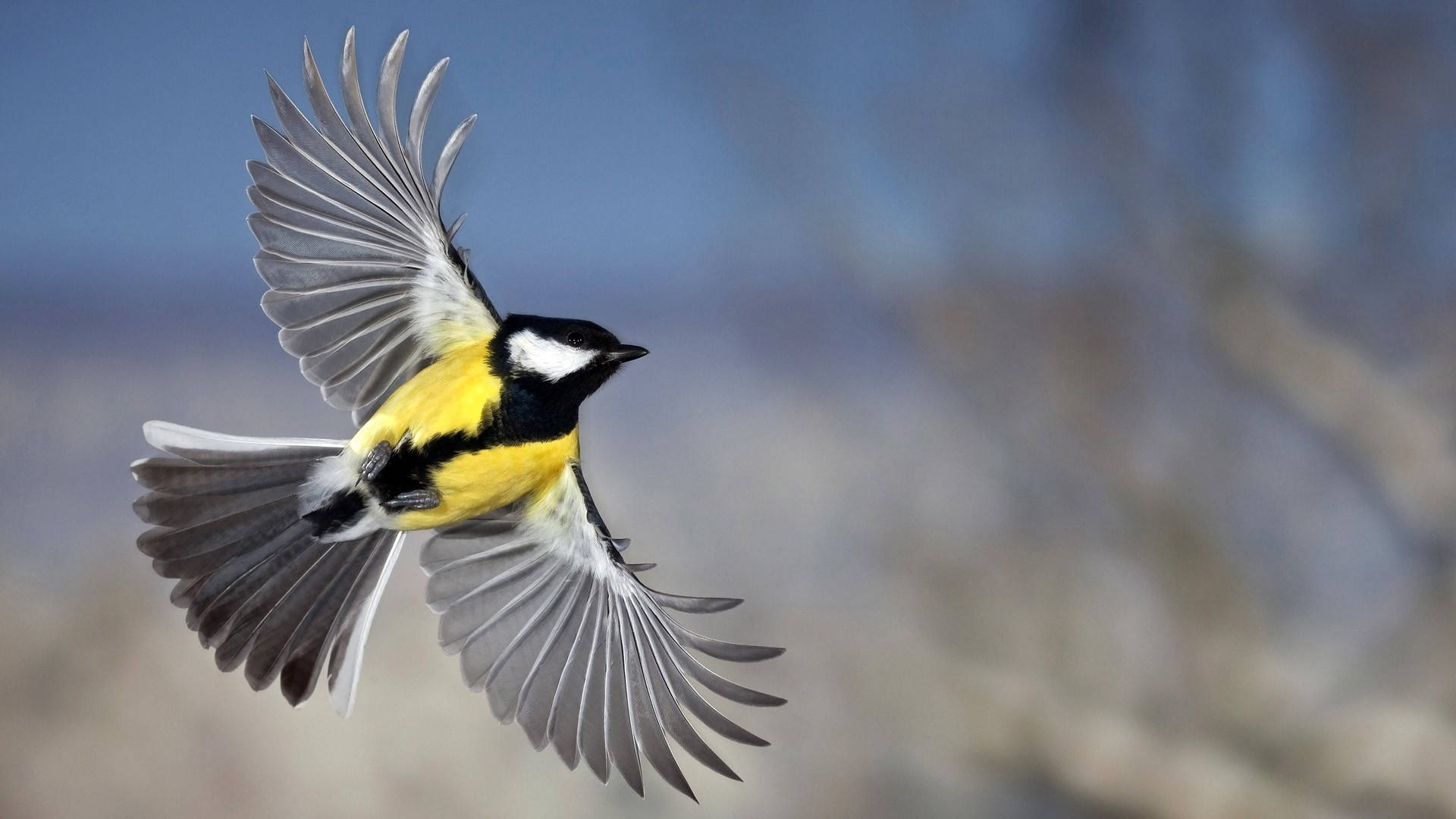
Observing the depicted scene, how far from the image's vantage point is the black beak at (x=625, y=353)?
706mm

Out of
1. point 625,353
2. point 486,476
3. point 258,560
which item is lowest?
point 258,560

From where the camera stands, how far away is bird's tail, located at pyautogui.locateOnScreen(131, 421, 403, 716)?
29.2 inches

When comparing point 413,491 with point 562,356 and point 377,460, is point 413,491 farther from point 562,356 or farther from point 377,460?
point 562,356

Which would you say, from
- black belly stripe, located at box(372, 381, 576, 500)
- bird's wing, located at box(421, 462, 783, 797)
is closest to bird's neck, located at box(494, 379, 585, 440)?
black belly stripe, located at box(372, 381, 576, 500)

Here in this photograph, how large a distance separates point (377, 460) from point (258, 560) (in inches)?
6.0

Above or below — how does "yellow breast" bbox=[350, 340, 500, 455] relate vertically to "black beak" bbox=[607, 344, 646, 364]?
below

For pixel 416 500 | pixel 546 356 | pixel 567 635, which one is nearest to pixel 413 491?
pixel 416 500

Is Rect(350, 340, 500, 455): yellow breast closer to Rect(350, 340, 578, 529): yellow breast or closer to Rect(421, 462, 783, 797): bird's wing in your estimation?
Rect(350, 340, 578, 529): yellow breast

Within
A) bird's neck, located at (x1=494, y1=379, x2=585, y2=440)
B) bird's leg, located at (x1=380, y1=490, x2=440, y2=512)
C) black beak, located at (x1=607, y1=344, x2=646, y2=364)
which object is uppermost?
black beak, located at (x1=607, y1=344, x2=646, y2=364)

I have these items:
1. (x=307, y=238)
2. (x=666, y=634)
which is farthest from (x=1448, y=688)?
(x=307, y=238)

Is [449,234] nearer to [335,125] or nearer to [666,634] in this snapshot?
[335,125]

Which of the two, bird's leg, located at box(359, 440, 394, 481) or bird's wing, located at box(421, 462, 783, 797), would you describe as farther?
bird's wing, located at box(421, 462, 783, 797)

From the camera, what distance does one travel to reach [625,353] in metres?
0.71

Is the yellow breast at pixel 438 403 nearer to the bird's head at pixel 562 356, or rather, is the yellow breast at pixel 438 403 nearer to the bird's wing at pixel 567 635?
the bird's head at pixel 562 356
